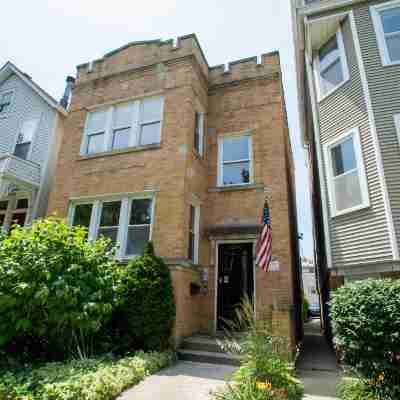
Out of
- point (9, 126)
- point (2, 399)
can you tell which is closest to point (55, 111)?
point (9, 126)

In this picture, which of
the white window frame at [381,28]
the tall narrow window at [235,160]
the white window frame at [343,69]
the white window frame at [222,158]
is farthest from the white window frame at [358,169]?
the tall narrow window at [235,160]

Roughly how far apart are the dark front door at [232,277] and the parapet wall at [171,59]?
630 cm

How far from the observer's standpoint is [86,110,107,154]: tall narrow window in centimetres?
1077

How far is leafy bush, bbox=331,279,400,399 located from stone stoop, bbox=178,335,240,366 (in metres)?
2.54

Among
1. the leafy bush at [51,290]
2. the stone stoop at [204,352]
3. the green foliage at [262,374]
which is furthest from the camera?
the stone stoop at [204,352]

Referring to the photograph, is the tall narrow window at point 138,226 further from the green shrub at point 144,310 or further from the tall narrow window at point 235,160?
the tall narrow window at point 235,160

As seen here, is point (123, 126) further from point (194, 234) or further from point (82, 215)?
point (194, 234)

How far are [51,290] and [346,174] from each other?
7.71 meters

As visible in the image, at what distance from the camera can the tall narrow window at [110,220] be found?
30.6ft

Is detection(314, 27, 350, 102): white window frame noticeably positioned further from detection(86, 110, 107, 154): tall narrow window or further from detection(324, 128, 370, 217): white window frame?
detection(86, 110, 107, 154): tall narrow window

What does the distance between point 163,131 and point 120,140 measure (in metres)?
1.77

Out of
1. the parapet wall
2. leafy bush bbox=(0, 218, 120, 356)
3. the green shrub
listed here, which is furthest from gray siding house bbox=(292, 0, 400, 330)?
leafy bush bbox=(0, 218, 120, 356)

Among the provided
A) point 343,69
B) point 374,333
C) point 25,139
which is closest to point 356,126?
point 343,69

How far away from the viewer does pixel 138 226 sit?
9000 mm
